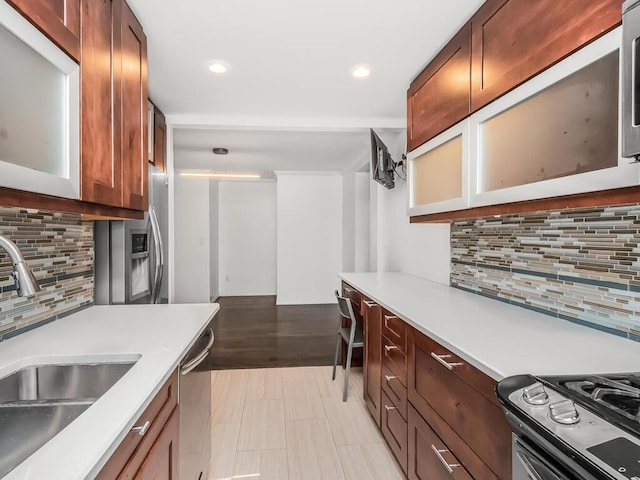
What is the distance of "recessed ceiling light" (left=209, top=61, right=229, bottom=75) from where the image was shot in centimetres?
220

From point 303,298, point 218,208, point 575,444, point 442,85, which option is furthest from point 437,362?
point 218,208

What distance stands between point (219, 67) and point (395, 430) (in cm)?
241

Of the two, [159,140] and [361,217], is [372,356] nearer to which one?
[159,140]

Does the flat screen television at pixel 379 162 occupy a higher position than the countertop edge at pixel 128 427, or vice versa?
the flat screen television at pixel 379 162

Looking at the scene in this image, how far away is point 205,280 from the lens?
6.14 meters

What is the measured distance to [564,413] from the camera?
0.77 metres

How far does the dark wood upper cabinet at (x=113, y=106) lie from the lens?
1250 millimetres

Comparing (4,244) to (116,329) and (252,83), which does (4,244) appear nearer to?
(116,329)

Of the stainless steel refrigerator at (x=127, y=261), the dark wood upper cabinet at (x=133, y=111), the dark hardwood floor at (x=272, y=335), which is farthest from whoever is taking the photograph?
the dark hardwood floor at (x=272, y=335)

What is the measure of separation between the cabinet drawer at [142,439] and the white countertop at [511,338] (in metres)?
0.96

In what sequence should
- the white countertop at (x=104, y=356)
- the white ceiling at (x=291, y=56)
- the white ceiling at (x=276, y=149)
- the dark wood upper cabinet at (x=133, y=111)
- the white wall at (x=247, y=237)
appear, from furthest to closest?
the white wall at (x=247, y=237) → the white ceiling at (x=276, y=149) → the white ceiling at (x=291, y=56) → the dark wood upper cabinet at (x=133, y=111) → the white countertop at (x=104, y=356)

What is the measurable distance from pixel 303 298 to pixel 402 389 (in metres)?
4.66

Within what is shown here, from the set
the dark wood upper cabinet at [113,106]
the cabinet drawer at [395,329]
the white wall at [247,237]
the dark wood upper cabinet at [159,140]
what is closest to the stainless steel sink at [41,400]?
the dark wood upper cabinet at [113,106]

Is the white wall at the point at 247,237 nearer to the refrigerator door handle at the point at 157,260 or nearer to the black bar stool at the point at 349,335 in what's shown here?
the black bar stool at the point at 349,335
